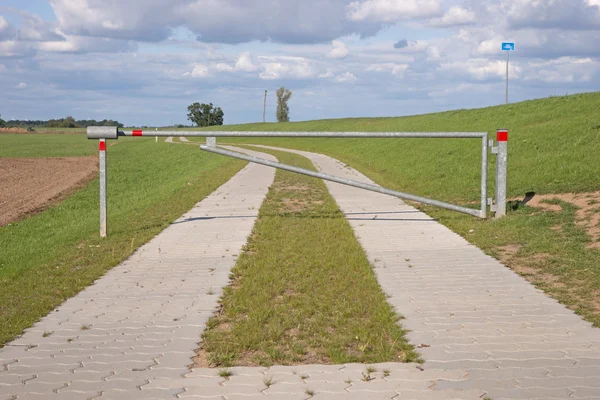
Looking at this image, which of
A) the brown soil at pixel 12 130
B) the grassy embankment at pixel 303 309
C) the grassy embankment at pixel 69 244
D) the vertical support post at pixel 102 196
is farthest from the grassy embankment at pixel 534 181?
the brown soil at pixel 12 130

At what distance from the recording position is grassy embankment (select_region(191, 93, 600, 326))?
28.1ft

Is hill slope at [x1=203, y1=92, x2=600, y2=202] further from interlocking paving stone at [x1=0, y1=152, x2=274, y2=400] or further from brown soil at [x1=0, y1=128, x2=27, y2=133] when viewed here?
brown soil at [x1=0, y1=128, x2=27, y2=133]

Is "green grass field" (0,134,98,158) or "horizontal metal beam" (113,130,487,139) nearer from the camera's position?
"horizontal metal beam" (113,130,487,139)

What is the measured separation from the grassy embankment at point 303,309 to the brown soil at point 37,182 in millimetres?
9889

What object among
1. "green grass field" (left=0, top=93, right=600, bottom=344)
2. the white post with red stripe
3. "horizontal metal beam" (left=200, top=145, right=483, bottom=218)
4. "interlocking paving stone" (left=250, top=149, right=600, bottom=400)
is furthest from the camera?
"horizontal metal beam" (left=200, top=145, right=483, bottom=218)

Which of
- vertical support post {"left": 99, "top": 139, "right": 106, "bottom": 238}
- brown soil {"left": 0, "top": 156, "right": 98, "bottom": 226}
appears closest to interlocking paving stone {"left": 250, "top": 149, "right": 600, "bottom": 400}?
vertical support post {"left": 99, "top": 139, "right": 106, "bottom": 238}

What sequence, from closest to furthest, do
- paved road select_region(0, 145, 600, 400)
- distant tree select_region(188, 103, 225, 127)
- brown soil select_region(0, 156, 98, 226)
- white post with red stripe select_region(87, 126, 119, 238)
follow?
paved road select_region(0, 145, 600, 400) → white post with red stripe select_region(87, 126, 119, 238) → brown soil select_region(0, 156, 98, 226) → distant tree select_region(188, 103, 225, 127)

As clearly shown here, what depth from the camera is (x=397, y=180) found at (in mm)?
24406

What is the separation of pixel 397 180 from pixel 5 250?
14.3m

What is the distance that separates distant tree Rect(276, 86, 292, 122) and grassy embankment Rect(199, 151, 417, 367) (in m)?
128

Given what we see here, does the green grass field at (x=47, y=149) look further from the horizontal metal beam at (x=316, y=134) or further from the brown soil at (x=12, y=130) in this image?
the brown soil at (x=12, y=130)

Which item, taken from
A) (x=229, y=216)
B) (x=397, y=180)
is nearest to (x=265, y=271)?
(x=229, y=216)

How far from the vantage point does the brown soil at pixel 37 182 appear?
2077 centimetres

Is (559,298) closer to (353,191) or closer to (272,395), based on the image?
(272,395)
